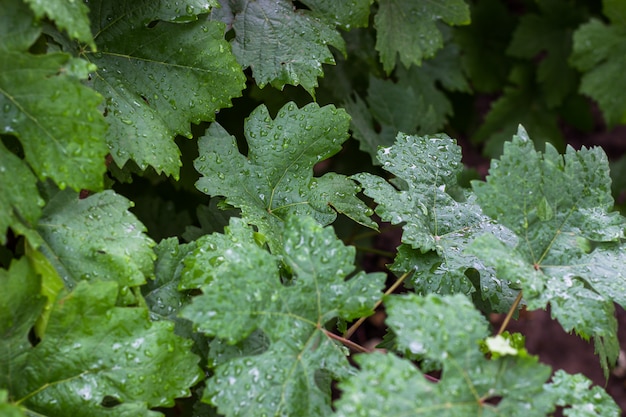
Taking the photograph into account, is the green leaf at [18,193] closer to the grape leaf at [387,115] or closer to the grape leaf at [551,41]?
the grape leaf at [387,115]

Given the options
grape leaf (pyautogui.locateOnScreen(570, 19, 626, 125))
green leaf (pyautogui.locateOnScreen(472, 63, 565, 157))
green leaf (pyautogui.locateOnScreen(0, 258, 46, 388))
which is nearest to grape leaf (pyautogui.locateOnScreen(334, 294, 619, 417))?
green leaf (pyautogui.locateOnScreen(0, 258, 46, 388))

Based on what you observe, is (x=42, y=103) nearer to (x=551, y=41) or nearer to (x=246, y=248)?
(x=246, y=248)

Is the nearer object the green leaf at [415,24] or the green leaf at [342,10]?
the green leaf at [342,10]

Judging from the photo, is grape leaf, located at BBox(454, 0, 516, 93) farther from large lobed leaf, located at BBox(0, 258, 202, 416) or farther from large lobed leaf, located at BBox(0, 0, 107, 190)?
large lobed leaf, located at BBox(0, 258, 202, 416)

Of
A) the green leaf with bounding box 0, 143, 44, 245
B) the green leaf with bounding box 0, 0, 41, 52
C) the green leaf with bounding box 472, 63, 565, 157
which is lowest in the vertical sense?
the green leaf with bounding box 472, 63, 565, 157

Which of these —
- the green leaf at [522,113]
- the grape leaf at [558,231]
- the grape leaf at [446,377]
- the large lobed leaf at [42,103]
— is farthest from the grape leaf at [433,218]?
the green leaf at [522,113]

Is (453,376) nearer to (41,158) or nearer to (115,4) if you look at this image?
(41,158)
